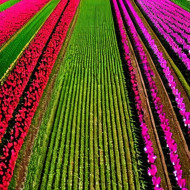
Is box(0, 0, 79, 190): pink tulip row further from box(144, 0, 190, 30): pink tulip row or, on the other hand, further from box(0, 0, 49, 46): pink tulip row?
box(144, 0, 190, 30): pink tulip row

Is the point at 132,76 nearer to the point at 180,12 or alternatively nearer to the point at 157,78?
the point at 157,78

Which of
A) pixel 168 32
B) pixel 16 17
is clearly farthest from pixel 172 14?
pixel 16 17

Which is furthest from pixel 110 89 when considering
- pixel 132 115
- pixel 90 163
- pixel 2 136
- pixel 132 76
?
pixel 2 136

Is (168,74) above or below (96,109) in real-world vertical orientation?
above

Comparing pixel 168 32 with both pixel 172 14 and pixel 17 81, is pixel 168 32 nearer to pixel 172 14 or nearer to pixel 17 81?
pixel 172 14

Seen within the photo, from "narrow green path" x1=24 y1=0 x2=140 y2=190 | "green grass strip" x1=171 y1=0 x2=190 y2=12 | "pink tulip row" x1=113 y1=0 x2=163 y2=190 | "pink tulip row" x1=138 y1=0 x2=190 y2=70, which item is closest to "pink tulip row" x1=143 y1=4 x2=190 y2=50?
"pink tulip row" x1=138 y1=0 x2=190 y2=70

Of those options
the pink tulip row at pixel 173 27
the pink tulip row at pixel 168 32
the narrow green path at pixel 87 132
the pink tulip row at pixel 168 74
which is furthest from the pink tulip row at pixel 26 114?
the pink tulip row at pixel 173 27
